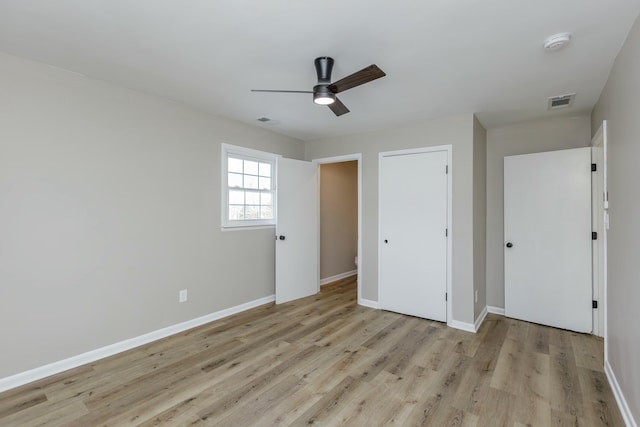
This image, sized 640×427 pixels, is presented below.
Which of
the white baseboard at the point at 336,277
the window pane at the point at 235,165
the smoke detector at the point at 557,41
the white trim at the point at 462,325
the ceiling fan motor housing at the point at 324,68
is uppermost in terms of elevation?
the smoke detector at the point at 557,41

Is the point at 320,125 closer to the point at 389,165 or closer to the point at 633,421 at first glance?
the point at 389,165

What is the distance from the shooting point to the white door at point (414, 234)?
3605 mm

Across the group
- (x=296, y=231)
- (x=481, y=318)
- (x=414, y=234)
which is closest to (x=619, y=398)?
(x=481, y=318)

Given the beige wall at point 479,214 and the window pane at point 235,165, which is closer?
the beige wall at point 479,214

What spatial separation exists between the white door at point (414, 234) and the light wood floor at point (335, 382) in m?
0.47

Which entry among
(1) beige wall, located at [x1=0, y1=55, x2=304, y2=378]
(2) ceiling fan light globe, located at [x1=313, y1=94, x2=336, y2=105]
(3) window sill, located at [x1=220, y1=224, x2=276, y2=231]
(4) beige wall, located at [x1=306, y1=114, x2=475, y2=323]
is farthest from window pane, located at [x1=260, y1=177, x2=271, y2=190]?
(2) ceiling fan light globe, located at [x1=313, y1=94, x2=336, y2=105]

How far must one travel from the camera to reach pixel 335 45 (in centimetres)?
206

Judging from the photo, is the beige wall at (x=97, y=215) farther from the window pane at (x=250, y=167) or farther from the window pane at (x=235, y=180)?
the window pane at (x=250, y=167)

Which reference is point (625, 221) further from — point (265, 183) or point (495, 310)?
point (265, 183)

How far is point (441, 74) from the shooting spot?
2.48 metres

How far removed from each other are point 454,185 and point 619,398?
219cm

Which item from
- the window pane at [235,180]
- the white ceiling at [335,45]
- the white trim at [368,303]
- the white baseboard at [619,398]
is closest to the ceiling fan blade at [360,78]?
the white ceiling at [335,45]

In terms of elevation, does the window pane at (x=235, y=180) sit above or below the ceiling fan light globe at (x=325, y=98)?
below

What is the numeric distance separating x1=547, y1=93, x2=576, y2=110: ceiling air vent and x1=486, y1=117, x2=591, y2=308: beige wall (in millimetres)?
513
